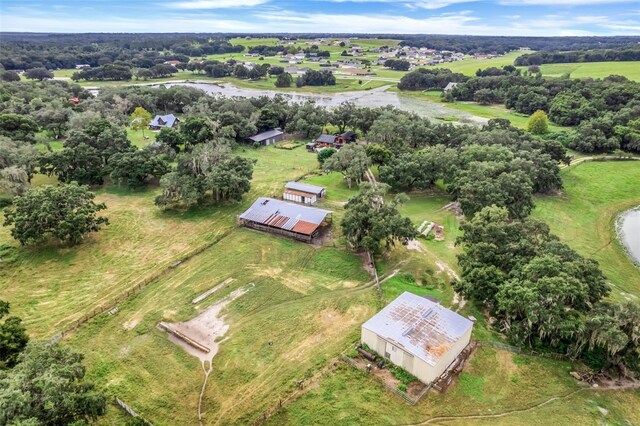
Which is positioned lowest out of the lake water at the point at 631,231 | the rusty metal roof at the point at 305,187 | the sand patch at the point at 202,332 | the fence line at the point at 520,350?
the sand patch at the point at 202,332

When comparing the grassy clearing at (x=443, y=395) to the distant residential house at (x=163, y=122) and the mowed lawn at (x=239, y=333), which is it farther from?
the distant residential house at (x=163, y=122)

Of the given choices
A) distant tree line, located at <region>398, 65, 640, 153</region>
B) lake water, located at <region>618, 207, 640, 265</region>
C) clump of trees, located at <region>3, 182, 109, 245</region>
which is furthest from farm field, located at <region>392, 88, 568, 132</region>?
clump of trees, located at <region>3, 182, 109, 245</region>

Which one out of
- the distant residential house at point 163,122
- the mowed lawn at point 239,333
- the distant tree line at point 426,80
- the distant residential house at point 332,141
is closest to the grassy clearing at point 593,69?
the distant tree line at point 426,80

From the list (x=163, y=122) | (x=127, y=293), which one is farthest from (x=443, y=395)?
(x=163, y=122)

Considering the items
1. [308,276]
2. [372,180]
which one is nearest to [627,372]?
[308,276]

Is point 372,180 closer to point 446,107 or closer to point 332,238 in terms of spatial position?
point 332,238

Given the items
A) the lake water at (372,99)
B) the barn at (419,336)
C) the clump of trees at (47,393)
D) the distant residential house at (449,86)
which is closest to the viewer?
the clump of trees at (47,393)

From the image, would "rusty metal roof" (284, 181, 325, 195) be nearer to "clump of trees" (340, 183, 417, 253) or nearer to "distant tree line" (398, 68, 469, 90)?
"clump of trees" (340, 183, 417, 253)
